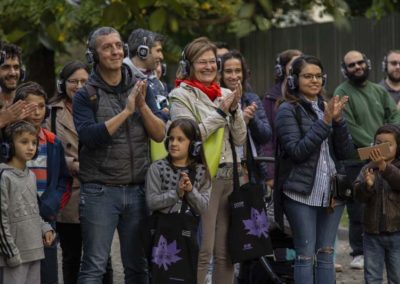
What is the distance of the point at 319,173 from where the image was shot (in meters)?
8.61

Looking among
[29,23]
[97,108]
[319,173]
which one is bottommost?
[319,173]

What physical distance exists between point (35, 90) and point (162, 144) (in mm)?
986

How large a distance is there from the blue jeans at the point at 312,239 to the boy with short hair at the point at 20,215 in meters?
1.90

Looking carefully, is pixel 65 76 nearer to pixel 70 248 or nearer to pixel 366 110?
pixel 70 248

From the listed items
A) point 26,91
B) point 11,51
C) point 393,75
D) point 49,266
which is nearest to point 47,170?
point 26,91

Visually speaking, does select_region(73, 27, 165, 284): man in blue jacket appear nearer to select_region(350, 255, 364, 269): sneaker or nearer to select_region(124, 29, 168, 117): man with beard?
select_region(124, 29, 168, 117): man with beard

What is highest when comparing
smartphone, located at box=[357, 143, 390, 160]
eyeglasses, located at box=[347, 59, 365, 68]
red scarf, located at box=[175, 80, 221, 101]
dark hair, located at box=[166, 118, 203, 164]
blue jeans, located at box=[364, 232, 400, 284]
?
eyeglasses, located at box=[347, 59, 365, 68]

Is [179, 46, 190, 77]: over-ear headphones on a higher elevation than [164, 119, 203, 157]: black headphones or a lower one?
higher

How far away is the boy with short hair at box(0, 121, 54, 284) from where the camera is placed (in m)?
7.49

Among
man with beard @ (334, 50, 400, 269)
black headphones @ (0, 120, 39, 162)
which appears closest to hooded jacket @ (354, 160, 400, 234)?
man with beard @ (334, 50, 400, 269)

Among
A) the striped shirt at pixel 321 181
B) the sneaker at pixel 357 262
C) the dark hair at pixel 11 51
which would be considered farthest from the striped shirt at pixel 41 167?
the sneaker at pixel 357 262

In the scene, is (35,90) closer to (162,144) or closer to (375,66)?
(162,144)

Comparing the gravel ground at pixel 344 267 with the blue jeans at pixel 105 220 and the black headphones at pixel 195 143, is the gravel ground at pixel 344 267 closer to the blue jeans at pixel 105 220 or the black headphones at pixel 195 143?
the blue jeans at pixel 105 220

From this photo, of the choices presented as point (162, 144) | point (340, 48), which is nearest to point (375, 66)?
point (340, 48)
